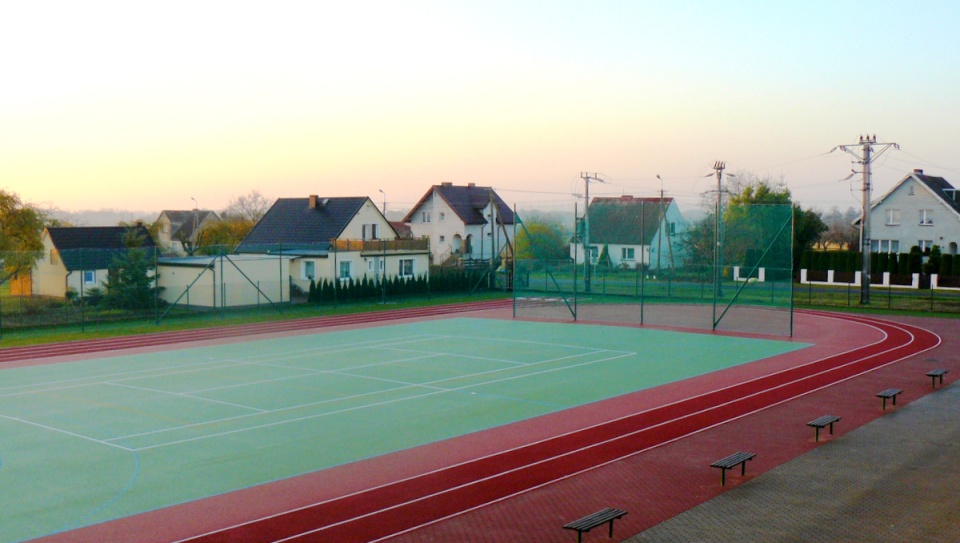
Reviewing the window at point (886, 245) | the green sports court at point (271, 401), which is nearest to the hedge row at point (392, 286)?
the green sports court at point (271, 401)

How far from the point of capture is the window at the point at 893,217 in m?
56.4

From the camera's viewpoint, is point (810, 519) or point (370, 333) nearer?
point (810, 519)

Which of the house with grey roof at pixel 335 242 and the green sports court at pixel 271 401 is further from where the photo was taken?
the house with grey roof at pixel 335 242

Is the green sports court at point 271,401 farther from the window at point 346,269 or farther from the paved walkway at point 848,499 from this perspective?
the window at point 346,269

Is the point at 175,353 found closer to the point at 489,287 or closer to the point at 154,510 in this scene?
the point at 154,510

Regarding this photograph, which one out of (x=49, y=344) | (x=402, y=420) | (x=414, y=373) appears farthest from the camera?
(x=49, y=344)

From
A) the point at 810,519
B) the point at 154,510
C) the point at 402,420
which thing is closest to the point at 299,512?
the point at 154,510

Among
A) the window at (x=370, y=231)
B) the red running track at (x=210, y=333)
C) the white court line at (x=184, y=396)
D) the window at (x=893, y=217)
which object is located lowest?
the white court line at (x=184, y=396)

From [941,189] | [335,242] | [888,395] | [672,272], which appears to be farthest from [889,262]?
[888,395]

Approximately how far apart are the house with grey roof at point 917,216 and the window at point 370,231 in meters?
33.8

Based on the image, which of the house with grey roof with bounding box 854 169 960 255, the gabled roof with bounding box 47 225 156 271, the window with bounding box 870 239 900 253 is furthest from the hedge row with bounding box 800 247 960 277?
the gabled roof with bounding box 47 225 156 271

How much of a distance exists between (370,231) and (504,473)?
130 ft

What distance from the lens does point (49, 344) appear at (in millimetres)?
26672

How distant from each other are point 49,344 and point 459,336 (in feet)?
42.8
